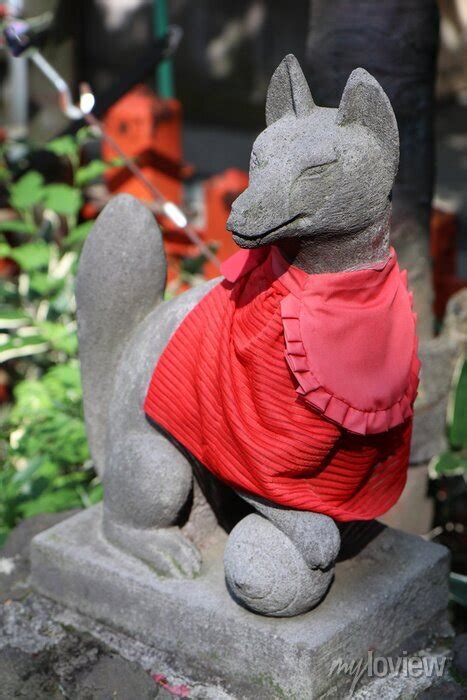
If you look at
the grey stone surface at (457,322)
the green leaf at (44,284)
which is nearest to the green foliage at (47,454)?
the green leaf at (44,284)

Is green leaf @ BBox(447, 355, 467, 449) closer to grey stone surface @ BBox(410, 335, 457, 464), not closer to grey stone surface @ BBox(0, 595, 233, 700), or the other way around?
grey stone surface @ BBox(410, 335, 457, 464)

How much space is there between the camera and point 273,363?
7.28 feet

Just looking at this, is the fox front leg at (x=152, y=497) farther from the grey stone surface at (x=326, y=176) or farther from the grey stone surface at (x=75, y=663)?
the grey stone surface at (x=326, y=176)

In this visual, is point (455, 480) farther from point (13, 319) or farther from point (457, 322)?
Answer: point (13, 319)

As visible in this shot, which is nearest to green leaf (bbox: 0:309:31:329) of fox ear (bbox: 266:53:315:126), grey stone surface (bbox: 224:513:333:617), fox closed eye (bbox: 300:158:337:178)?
grey stone surface (bbox: 224:513:333:617)

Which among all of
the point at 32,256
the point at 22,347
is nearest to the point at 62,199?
the point at 32,256

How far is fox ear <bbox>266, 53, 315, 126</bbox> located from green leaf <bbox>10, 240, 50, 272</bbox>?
8.53 ft

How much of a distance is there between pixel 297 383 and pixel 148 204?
3.15 meters

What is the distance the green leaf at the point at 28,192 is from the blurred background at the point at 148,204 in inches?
0.4

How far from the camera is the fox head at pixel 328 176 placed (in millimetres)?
2064

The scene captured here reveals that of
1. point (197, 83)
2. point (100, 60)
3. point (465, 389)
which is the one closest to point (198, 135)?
point (197, 83)

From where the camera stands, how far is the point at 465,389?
357cm

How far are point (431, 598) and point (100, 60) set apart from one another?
981 centimetres

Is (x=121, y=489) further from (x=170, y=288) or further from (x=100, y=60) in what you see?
(x=100, y=60)
